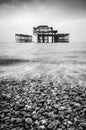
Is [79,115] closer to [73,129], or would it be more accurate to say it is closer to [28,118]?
[73,129]

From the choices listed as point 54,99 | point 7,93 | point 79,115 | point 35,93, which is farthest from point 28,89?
point 79,115

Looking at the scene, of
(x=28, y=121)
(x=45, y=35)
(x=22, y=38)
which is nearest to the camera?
(x=28, y=121)

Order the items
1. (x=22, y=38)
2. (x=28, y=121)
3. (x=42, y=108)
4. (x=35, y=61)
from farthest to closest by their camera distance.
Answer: (x=22, y=38), (x=35, y=61), (x=42, y=108), (x=28, y=121)

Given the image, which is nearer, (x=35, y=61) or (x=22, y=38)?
(x=35, y=61)

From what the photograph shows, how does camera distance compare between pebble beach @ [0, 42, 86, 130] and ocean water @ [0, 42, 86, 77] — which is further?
ocean water @ [0, 42, 86, 77]

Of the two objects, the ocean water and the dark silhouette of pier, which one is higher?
the dark silhouette of pier

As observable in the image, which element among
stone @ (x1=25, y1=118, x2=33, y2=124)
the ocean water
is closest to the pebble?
stone @ (x1=25, y1=118, x2=33, y2=124)

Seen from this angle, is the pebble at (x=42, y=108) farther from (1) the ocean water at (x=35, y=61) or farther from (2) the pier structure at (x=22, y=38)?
(2) the pier structure at (x=22, y=38)

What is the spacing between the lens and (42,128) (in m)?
1.54

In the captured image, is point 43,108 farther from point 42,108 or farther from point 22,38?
point 22,38

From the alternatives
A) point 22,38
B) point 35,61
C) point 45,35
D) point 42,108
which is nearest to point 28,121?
point 42,108

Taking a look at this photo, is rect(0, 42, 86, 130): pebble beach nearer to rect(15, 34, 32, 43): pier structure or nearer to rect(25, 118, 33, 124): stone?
rect(25, 118, 33, 124): stone

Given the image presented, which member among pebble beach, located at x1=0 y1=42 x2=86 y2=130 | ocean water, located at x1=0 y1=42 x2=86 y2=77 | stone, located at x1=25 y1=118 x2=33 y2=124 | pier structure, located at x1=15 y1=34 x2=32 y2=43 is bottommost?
stone, located at x1=25 y1=118 x2=33 y2=124

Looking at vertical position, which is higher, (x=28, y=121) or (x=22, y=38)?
(x=22, y=38)
